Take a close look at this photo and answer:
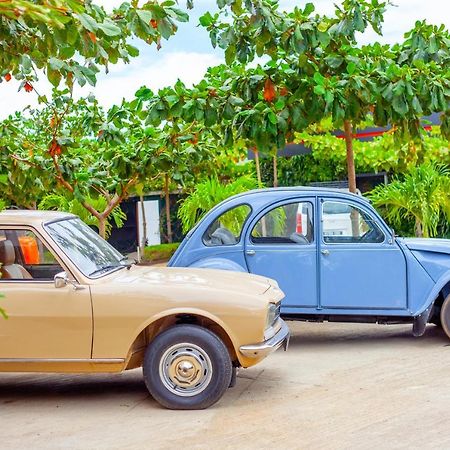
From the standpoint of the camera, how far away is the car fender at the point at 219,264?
30.5 feet

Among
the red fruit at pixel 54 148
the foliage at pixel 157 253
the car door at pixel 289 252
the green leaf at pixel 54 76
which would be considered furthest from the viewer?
the foliage at pixel 157 253

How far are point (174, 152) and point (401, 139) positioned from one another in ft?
12.9

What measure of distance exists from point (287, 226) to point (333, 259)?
2.54ft

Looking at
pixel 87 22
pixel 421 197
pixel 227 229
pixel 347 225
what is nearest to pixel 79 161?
pixel 227 229

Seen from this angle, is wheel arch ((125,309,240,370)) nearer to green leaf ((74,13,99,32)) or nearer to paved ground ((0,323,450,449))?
paved ground ((0,323,450,449))

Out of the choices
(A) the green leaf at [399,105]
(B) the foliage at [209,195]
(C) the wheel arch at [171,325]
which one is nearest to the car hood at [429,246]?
(A) the green leaf at [399,105]

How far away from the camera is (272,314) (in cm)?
728

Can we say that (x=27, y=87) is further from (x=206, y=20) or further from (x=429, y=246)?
(x=429, y=246)

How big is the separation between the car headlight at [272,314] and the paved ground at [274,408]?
2.04ft

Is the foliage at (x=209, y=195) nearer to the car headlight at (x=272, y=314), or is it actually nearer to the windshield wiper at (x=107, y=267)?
the windshield wiper at (x=107, y=267)

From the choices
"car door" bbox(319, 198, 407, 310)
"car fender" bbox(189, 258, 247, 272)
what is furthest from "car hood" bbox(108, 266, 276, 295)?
"car door" bbox(319, 198, 407, 310)

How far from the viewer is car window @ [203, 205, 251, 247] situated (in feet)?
31.4

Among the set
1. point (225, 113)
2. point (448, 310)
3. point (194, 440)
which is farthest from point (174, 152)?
point (194, 440)

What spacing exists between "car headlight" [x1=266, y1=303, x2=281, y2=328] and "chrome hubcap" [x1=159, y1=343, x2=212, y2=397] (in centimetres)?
63
